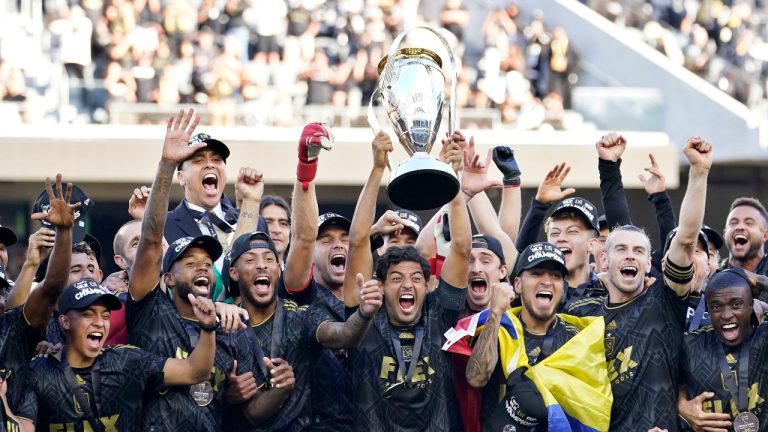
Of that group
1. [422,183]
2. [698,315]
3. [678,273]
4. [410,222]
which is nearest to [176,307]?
[422,183]

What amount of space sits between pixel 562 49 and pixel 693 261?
11.4 metres

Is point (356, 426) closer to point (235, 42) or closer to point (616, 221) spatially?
point (616, 221)

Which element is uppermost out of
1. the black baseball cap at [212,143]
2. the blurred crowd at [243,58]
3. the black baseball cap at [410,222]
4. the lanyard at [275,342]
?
the blurred crowd at [243,58]

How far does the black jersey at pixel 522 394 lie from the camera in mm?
7066

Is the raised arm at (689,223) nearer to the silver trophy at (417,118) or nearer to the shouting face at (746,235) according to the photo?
the silver trophy at (417,118)

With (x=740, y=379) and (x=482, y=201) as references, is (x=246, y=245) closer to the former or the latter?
(x=482, y=201)

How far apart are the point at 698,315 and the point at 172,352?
8.13ft

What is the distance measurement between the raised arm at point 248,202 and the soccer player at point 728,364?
2.19 m

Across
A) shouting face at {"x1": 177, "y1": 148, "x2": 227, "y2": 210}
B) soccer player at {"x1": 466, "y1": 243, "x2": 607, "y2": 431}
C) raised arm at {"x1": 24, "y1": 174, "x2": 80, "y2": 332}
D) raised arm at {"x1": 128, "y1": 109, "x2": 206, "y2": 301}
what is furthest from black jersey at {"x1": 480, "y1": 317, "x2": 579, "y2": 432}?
raised arm at {"x1": 24, "y1": 174, "x2": 80, "y2": 332}

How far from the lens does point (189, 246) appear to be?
709 centimetres

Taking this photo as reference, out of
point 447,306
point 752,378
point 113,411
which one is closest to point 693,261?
point 752,378

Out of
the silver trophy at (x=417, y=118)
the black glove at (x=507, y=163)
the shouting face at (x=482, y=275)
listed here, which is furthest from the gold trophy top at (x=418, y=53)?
the shouting face at (x=482, y=275)

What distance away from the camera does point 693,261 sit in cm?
720

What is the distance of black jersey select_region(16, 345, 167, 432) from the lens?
673 cm
